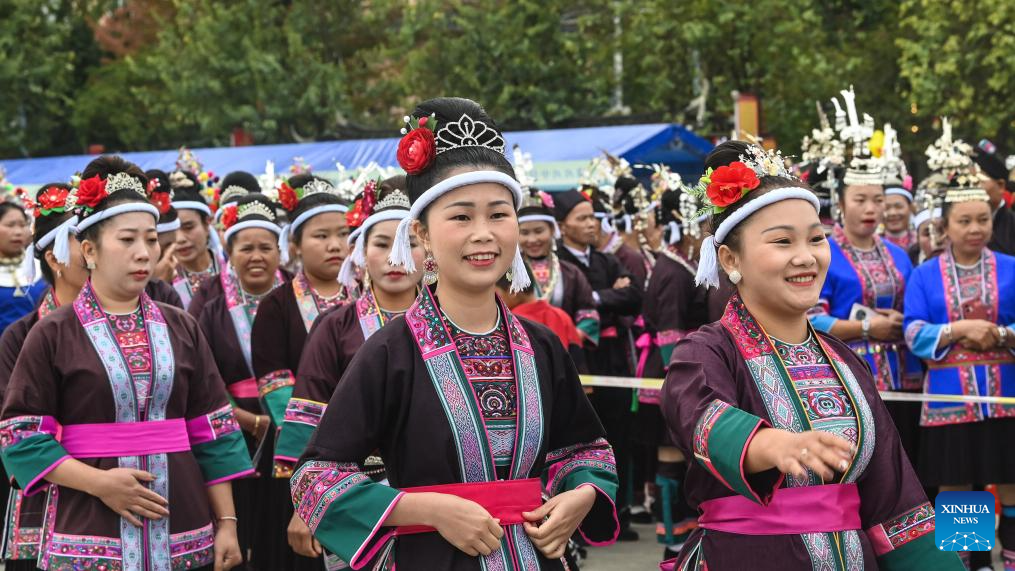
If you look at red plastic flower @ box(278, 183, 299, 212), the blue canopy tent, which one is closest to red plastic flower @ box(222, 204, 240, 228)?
red plastic flower @ box(278, 183, 299, 212)

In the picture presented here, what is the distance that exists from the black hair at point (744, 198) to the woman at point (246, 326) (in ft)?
11.3

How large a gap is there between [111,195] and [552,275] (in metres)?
4.38

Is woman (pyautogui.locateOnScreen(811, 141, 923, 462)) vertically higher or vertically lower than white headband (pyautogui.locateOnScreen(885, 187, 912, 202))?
lower

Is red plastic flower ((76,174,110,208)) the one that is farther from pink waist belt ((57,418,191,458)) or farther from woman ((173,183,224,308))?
woman ((173,183,224,308))

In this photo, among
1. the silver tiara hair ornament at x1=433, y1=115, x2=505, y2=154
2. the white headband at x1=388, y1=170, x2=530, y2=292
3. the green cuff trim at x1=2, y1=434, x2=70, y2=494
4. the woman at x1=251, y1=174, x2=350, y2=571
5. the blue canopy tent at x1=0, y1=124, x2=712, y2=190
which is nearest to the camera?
the white headband at x1=388, y1=170, x2=530, y2=292

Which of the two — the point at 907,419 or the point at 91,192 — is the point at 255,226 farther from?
the point at 907,419

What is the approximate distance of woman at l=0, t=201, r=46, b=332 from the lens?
27.0 feet

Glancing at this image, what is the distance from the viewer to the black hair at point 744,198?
3.75 m

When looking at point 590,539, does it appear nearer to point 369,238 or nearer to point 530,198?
point 369,238

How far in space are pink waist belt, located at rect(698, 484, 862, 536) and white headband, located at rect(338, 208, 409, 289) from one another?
2285 mm

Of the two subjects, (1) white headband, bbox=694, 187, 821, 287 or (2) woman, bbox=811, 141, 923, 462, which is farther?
(2) woman, bbox=811, 141, 923, 462

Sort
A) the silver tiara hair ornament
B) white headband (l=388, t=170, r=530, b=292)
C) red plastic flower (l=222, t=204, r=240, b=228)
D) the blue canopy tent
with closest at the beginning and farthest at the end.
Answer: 1. white headband (l=388, t=170, r=530, b=292)
2. the silver tiara hair ornament
3. red plastic flower (l=222, t=204, r=240, b=228)
4. the blue canopy tent

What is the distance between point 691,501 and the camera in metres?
3.77

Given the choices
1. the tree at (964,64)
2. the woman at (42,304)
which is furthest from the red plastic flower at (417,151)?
the tree at (964,64)
